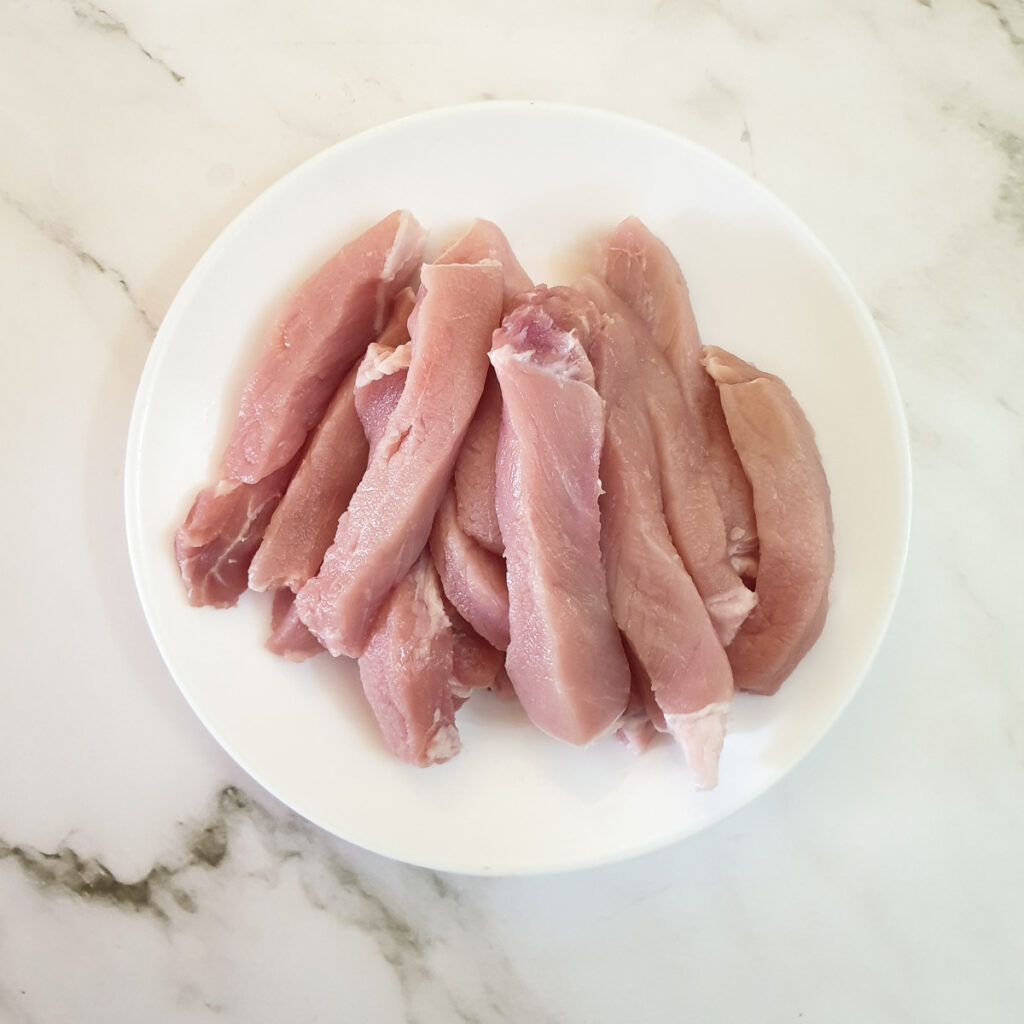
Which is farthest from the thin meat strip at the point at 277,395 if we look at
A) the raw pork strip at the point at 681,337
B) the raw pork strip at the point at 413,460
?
the raw pork strip at the point at 681,337

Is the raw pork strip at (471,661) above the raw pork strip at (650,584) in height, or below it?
below

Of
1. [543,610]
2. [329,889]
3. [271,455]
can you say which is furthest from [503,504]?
[329,889]

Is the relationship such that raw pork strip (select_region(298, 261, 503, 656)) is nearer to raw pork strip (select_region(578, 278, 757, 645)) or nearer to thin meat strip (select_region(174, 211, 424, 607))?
thin meat strip (select_region(174, 211, 424, 607))

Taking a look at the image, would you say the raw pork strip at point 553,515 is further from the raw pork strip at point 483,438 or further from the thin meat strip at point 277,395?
the thin meat strip at point 277,395

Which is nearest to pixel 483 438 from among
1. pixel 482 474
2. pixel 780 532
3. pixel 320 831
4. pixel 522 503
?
pixel 482 474

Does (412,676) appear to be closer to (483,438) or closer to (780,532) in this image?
(483,438)

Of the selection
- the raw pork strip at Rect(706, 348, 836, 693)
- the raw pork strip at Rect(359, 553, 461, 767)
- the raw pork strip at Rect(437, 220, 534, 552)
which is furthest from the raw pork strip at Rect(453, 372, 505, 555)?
the raw pork strip at Rect(706, 348, 836, 693)

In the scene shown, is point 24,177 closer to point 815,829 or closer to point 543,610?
point 543,610
